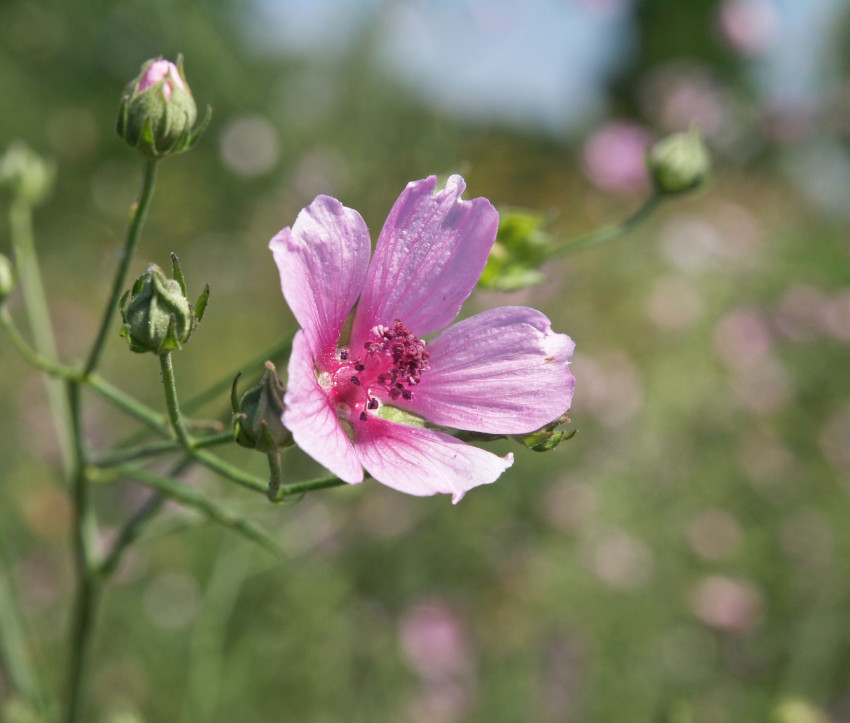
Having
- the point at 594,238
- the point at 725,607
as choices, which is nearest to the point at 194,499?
the point at 594,238

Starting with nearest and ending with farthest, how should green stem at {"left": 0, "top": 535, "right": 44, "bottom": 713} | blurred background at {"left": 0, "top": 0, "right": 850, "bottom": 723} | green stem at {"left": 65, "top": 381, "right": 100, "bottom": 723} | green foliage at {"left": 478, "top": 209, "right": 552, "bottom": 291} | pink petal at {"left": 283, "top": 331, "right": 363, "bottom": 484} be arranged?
pink petal at {"left": 283, "top": 331, "right": 363, "bottom": 484}
green stem at {"left": 65, "top": 381, "right": 100, "bottom": 723}
green foliage at {"left": 478, "top": 209, "right": 552, "bottom": 291}
green stem at {"left": 0, "top": 535, "right": 44, "bottom": 713}
blurred background at {"left": 0, "top": 0, "right": 850, "bottom": 723}

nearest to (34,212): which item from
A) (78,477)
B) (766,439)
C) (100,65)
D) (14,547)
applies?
A: (100,65)

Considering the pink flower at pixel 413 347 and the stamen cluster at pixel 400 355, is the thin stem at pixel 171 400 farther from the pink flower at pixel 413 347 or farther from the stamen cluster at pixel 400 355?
the stamen cluster at pixel 400 355

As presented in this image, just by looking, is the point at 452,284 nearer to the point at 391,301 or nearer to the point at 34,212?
the point at 391,301

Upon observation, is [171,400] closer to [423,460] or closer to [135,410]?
[135,410]

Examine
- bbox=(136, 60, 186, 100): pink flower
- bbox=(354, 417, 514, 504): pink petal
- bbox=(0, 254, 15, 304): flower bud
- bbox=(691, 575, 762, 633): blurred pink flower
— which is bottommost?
bbox=(691, 575, 762, 633): blurred pink flower

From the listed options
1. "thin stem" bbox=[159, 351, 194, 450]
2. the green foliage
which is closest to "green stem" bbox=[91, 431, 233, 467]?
"thin stem" bbox=[159, 351, 194, 450]

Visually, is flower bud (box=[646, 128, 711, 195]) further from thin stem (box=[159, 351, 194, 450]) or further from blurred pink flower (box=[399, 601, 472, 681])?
blurred pink flower (box=[399, 601, 472, 681])
